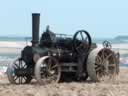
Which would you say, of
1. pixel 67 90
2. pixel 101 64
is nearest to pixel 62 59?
pixel 101 64

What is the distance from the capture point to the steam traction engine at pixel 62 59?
2136 centimetres

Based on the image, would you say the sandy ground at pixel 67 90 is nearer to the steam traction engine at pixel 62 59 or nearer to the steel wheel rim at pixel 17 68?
the steam traction engine at pixel 62 59

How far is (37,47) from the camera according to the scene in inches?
856

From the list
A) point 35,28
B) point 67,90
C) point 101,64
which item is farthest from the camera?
point 101,64

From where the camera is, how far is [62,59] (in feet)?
72.3

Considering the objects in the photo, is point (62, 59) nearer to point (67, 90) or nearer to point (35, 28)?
point (35, 28)

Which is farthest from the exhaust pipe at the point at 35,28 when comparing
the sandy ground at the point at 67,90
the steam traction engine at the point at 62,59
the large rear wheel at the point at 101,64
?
the sandy ground at the point at 67,90

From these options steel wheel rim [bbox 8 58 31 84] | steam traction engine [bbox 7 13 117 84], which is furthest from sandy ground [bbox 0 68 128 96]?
steel wheel rim [bbox 8 58 31 84]

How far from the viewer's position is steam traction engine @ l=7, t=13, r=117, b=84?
2136 centimetres

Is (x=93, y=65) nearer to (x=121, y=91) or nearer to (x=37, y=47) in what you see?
(x=37, y=47)

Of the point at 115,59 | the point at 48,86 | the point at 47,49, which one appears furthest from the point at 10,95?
the point at 115,59

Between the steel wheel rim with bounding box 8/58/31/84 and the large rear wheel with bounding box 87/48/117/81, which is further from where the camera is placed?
the steel wheel rim with bounding box 8/58/31/84

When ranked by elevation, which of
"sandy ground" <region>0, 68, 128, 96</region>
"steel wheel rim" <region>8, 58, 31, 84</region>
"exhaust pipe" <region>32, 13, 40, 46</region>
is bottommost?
"sandy ground" <region>0, 68, 128, 96</region>

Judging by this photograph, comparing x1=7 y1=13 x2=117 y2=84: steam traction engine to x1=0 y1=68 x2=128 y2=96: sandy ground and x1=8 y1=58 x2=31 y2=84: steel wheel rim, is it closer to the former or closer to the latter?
x1=8 y1=58 x2=31 y2=84: steel wheel rim
